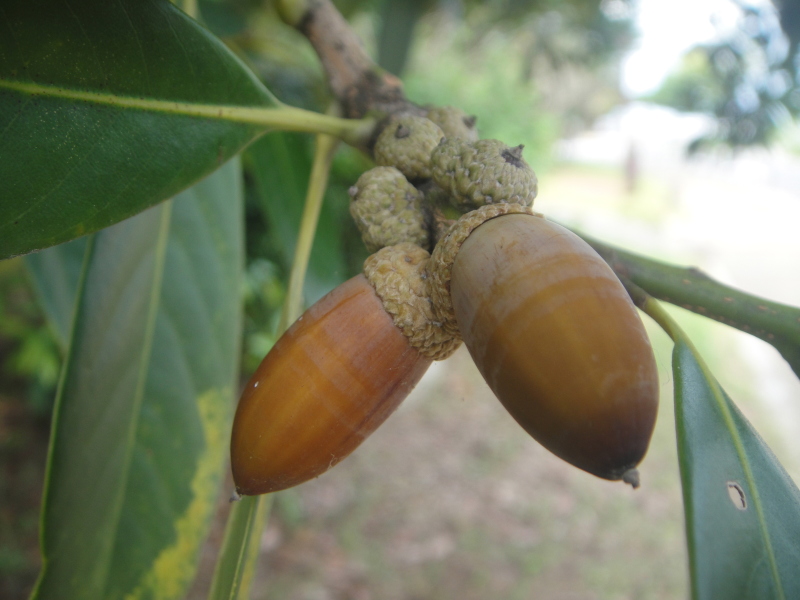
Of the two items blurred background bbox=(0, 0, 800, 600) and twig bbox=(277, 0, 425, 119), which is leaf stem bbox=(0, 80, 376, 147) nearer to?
twig bbox=(277, 0, 425, 119)

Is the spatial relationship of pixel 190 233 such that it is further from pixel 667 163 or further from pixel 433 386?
pixel 667 163

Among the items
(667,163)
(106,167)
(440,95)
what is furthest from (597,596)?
(667,163)

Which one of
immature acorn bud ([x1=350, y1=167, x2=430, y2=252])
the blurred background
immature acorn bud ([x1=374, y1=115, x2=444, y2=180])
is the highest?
immature acorn bud ([x1=374, y1=115, x2=444, y2=180])

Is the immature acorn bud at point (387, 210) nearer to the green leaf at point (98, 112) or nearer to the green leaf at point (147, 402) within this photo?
the green leaf at point (98, 112)

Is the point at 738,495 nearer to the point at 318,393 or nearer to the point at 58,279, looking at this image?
the point at 318,393

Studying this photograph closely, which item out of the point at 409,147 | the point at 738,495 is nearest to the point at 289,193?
the point at 409,147

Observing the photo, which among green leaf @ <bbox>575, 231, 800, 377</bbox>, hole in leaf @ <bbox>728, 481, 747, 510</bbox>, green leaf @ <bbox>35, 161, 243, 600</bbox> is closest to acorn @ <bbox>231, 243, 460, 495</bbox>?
green leaf @ <bbox>575, 231, 800, 377</bbox>
